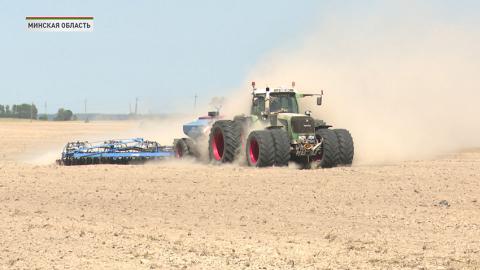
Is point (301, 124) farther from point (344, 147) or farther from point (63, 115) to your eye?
point (63, 115)

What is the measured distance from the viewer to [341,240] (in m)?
8.47

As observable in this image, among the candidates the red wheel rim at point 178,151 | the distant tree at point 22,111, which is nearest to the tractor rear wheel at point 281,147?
the red wheel rim at point 178,151

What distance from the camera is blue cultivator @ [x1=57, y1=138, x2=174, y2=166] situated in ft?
62.2

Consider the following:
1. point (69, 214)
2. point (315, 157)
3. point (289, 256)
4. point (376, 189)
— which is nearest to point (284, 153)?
point (315, 157)

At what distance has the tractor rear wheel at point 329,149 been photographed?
16859 mm

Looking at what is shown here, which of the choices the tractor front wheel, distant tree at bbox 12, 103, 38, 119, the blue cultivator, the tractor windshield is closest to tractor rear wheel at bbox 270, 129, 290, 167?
the tractor windshield

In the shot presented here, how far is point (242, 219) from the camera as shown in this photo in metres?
9.91

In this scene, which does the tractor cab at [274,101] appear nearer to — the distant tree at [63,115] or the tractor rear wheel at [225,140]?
the tractor rear wheel at [225,140]

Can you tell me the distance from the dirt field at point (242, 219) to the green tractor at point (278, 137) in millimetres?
851

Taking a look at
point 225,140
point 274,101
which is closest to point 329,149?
point 274,101

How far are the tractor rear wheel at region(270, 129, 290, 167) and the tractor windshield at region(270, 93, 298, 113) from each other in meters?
1.74

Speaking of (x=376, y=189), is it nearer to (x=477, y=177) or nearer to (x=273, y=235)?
(x=477, y=177)

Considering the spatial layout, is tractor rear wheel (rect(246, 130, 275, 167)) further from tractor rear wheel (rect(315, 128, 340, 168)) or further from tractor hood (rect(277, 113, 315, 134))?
tractor rear wheel (rect(315, 128, 340, 168))

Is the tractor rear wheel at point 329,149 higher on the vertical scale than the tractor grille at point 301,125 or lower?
lower
